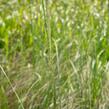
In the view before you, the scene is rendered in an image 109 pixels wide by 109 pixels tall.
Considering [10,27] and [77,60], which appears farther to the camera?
[10,27]

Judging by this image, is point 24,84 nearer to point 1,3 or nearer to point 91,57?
point 91,57

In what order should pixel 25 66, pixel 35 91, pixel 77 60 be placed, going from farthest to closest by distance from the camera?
pixel 25 66, pixel 77 60, pixel 35 91

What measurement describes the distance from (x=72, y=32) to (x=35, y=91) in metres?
1.02

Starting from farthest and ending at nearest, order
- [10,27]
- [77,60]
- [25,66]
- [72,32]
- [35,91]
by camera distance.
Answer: [10,27] < [72,32] < [25,66] < [77,60] < [35,91]

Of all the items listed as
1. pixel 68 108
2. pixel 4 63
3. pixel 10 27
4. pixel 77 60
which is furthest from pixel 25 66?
pixel 10 27

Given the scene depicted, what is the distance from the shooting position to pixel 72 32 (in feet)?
12.0

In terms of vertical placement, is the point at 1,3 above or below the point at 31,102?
above

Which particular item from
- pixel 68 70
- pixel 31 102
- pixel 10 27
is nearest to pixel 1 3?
pixel 10 27

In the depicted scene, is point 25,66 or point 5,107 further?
point 25,66

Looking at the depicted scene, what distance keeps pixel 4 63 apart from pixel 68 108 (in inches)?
36.1

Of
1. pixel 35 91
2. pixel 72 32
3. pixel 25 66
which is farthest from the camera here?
pixel 72 32

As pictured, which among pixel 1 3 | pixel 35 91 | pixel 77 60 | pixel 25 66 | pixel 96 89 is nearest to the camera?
pixel 96 89

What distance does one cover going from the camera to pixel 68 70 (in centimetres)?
303

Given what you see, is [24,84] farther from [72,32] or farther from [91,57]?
[72,32]
